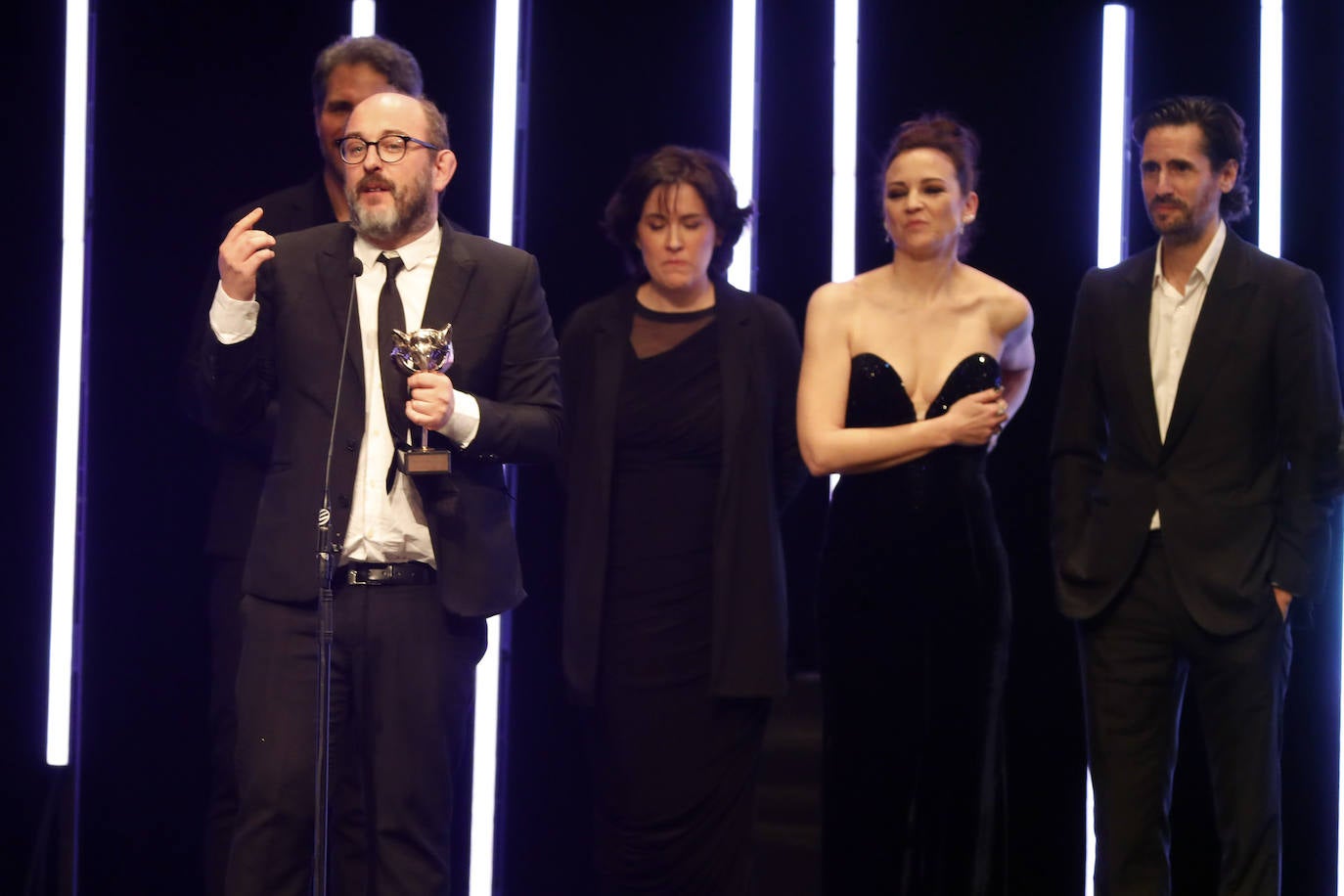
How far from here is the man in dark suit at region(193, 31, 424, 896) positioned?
363cm

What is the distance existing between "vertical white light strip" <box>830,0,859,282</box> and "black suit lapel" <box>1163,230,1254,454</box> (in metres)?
1.06

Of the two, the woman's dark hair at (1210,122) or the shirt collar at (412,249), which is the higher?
the woman's dark hair at (1210,122)

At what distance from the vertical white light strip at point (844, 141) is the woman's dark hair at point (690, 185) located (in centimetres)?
46

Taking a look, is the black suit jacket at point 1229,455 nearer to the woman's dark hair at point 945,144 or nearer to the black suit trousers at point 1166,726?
the black suit trousers at point 1166,726

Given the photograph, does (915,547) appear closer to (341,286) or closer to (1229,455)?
(1229,455)

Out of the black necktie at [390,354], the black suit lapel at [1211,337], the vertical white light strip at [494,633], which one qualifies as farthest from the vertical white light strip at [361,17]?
the black suit lapel at [1211,337]

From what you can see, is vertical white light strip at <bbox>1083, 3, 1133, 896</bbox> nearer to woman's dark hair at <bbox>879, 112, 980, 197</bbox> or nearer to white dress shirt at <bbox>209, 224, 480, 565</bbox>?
woman's dark hair at <bbox>879, 112, 980, 197</bbox>

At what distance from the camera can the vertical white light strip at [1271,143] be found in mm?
4191

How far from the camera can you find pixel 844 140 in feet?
13.9

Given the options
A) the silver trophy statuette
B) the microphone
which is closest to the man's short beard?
the microphone

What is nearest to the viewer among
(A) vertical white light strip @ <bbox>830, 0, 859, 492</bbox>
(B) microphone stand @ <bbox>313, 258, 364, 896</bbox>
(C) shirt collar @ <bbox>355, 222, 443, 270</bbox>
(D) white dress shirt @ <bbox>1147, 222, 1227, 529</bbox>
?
(B) microphone stand @ <bbox>313, 258, 364, 896</bbox>

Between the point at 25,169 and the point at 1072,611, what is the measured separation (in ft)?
9.86

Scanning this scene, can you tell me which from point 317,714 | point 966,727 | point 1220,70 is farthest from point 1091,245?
point 317,714

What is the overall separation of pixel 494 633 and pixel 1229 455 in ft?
6.48
